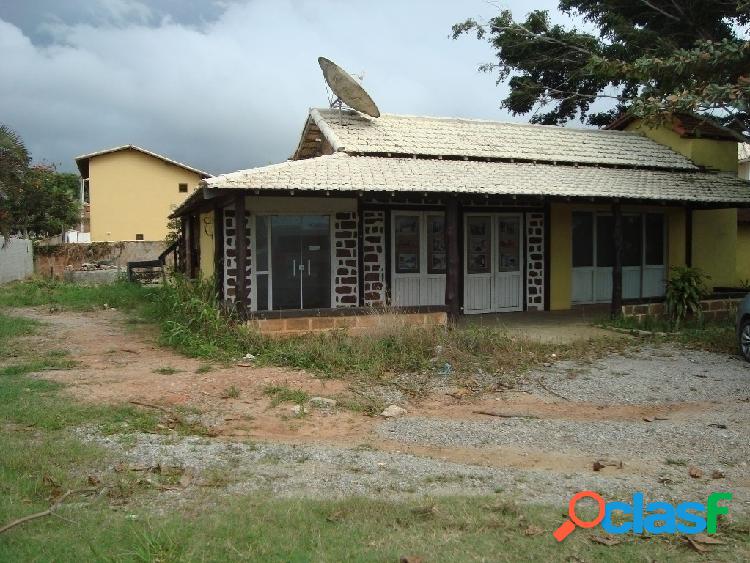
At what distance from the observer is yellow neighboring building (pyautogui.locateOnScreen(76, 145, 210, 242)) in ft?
113

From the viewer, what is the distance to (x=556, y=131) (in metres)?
16.5

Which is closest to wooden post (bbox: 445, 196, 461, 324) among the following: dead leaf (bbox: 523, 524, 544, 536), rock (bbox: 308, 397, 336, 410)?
rock (bbox: 308, 397, 336, 410)

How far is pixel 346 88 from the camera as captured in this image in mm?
14141

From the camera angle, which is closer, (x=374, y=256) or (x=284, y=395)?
(x=284, y=395)

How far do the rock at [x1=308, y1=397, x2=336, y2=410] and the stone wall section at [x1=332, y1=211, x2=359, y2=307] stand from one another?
5.64 metres

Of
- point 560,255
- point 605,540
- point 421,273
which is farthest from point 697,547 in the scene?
point 560,255

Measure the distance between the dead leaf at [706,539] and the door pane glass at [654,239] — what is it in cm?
1262

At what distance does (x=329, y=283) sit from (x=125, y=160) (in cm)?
2605

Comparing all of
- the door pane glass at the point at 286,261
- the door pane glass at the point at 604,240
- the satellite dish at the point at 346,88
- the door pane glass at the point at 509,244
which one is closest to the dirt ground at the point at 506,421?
the door pane glass at the point at 286,261

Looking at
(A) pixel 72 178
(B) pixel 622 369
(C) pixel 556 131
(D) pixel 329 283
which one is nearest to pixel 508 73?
(C) pixel 556 131

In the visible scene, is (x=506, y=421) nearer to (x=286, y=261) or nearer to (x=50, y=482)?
(x=50, y=482)

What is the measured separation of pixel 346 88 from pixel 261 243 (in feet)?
13.6

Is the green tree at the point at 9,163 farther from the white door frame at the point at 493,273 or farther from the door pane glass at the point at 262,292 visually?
the white door frame at the point at 493,273

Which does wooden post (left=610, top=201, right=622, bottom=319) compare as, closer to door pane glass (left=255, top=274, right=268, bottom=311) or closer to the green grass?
the green grass
